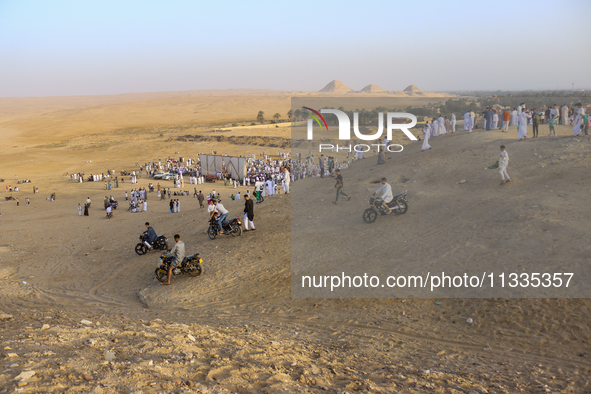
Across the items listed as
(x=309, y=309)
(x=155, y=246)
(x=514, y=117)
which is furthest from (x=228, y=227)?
(x=514, y=117)

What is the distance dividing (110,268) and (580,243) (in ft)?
42.6

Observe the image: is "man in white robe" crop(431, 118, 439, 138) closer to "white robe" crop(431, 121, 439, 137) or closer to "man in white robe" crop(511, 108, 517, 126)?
"white robe" crop(431, 121, 439, 137)

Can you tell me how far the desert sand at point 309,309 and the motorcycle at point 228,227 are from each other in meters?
0.31

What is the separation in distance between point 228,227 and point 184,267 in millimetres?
2915

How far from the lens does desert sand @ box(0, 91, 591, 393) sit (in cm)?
525

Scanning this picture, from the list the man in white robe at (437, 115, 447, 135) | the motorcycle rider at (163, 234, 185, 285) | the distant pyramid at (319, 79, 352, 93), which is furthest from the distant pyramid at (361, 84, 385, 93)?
the motorcycle rider at (163, 234, 185, 285)

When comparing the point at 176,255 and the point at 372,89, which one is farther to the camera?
the point at 372,89

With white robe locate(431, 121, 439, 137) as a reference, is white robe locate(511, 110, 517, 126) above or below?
above

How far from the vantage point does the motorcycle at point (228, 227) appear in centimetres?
1405

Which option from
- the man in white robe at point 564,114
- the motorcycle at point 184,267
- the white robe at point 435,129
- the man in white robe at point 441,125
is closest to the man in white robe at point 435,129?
the white robe at point 435,129

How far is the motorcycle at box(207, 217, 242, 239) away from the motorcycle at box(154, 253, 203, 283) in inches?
105

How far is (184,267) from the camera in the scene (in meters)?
11.4

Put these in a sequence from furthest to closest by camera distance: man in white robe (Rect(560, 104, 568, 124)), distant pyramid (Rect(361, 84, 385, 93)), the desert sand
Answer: distant pyramid (Rect(361, 84, 385, 93)) < man in white robe (Rect(560, 104, 568, 124)) < the desert sand

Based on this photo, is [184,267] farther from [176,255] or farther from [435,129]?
[435,129]
